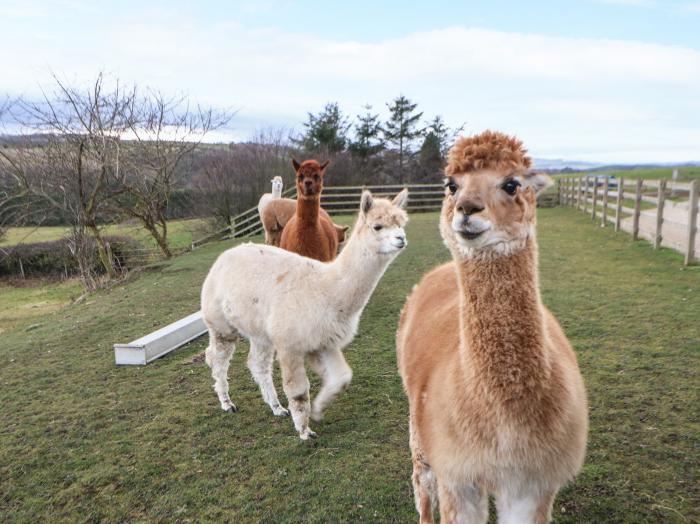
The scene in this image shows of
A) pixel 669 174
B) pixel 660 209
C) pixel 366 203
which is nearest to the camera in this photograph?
pixel 366 203

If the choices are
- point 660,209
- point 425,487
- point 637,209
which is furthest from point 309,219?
point 637,209

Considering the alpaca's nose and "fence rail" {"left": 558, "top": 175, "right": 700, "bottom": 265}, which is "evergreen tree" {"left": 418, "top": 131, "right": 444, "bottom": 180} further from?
the alpaca's nose

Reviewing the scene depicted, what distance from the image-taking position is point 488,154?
5.06 feet

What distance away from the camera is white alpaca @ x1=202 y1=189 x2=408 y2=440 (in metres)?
3.43

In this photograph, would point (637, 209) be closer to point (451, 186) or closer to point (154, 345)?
point (154, 345)

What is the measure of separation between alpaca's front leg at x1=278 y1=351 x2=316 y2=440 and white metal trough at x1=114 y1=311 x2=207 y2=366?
95.0 inches

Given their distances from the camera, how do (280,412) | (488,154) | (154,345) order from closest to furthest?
(488,154), (280,412), (154,345)

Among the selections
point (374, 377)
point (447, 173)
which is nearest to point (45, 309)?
point (374, 377)

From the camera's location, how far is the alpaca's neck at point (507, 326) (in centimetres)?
152

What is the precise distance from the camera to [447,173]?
64.2 inches

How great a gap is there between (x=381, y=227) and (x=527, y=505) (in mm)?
2173

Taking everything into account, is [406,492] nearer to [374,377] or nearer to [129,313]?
[374,377]

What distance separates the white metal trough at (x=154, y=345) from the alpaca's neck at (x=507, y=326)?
4439 millimetres

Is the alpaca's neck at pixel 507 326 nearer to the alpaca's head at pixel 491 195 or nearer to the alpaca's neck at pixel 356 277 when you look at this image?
the alpaca's head at pixel 491 195
